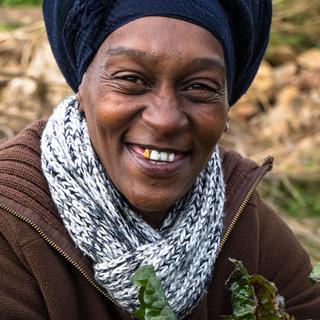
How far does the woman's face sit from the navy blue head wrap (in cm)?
2

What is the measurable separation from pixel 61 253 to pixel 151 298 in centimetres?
37

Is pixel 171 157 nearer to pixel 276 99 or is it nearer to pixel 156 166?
pixel 156 166

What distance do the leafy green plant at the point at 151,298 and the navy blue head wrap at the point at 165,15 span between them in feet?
1.86

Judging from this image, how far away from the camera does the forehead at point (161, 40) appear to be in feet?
6.75

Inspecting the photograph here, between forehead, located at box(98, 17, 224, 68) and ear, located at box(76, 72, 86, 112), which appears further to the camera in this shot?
ear, located at box(76, 72, 86, 112)

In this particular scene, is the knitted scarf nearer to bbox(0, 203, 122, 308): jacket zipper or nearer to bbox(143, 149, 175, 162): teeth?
bbox(0, 203, 122, 308): jacket zipper

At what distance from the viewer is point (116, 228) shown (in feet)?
7.59

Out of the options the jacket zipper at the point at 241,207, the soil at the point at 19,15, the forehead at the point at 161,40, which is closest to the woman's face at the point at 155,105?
the forehead at the point at 161,40

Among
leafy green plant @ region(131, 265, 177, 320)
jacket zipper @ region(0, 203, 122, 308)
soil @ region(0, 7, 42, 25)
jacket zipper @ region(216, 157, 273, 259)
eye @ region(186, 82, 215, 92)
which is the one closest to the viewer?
leafy green plant @ region(131, 265, 177, 320)

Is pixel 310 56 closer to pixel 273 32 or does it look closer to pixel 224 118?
pixel 273 32

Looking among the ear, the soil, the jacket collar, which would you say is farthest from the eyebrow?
the soil

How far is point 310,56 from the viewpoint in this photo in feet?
22.6

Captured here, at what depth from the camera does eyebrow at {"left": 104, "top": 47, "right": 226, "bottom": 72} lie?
206 centimetres

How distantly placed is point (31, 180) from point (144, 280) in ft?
1.65
